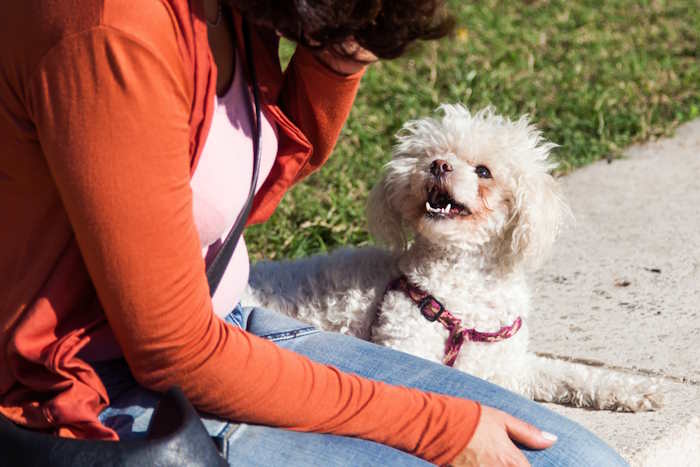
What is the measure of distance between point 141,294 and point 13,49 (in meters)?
0.45

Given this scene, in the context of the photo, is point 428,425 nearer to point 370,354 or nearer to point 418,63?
point 370,354

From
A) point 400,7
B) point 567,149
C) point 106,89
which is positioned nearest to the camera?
point 106,89

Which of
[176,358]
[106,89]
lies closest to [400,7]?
[106,89]

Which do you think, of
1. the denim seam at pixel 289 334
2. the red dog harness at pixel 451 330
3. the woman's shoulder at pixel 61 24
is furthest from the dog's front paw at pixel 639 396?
the woman's shoulder at pixel 61 24

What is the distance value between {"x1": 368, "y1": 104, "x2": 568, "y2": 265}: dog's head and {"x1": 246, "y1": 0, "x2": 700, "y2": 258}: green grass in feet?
3.37

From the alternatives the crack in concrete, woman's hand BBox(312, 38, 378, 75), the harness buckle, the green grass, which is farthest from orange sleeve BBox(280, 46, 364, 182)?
the green grass

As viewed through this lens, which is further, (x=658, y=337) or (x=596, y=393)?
(x=658, y=337)

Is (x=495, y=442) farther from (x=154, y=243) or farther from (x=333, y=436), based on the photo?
(x=154, y=243)

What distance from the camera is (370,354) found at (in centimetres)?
242

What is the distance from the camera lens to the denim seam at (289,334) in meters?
2.42

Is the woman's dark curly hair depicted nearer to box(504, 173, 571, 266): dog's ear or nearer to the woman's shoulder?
the woman's shoulder

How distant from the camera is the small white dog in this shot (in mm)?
3156

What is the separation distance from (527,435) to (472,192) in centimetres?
112

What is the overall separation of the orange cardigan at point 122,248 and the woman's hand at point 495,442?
0.08 ft
